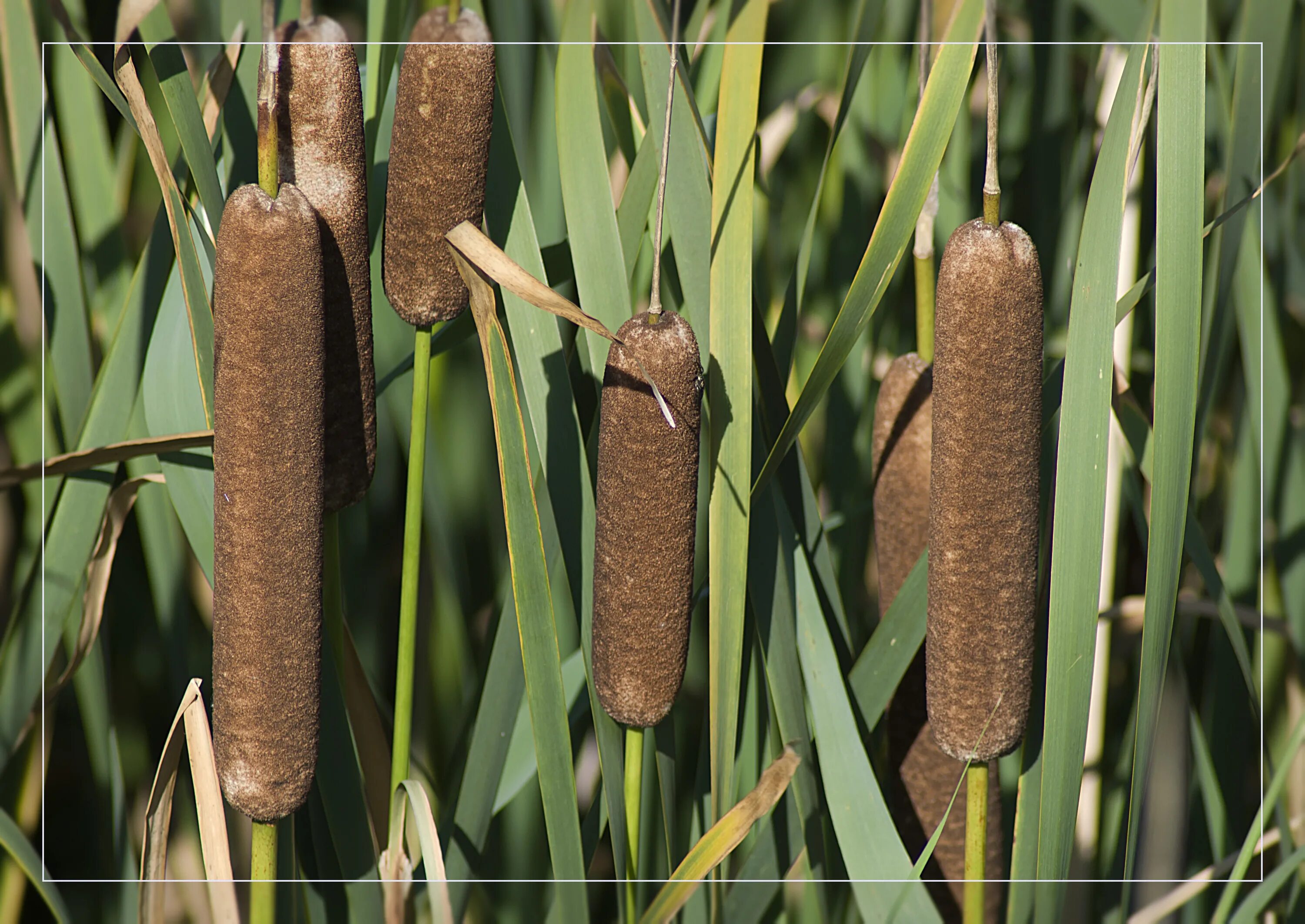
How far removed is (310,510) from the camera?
0.60 metres

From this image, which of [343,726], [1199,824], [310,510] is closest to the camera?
[310,510]

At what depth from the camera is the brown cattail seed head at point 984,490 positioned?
60cm

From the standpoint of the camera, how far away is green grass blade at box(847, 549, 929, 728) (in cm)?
74

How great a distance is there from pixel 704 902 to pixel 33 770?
662 millimetres

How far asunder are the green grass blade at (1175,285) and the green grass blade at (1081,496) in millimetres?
28

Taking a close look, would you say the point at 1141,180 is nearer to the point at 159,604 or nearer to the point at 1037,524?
the point at 1037,524

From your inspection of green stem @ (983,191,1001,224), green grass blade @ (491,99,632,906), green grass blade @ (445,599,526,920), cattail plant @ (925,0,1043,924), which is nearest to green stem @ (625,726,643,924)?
green grass blade @ (491,99,632,906)

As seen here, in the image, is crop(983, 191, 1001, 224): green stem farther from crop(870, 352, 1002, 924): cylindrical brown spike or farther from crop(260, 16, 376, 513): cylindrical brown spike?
crop(260, 16, 376, 513): cylindrical brown spike

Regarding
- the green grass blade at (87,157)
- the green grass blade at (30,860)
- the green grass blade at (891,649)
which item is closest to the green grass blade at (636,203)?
the green grass blade at (891,649)

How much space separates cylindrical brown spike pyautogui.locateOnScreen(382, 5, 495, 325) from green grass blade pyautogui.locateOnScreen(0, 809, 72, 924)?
523 mm

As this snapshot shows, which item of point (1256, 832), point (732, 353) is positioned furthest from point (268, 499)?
point (1256, 832)

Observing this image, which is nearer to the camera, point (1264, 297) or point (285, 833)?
point (285, 833)

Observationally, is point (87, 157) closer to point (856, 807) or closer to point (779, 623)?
point (779, 623)

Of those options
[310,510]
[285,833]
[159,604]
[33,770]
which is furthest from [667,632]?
[33,770]
